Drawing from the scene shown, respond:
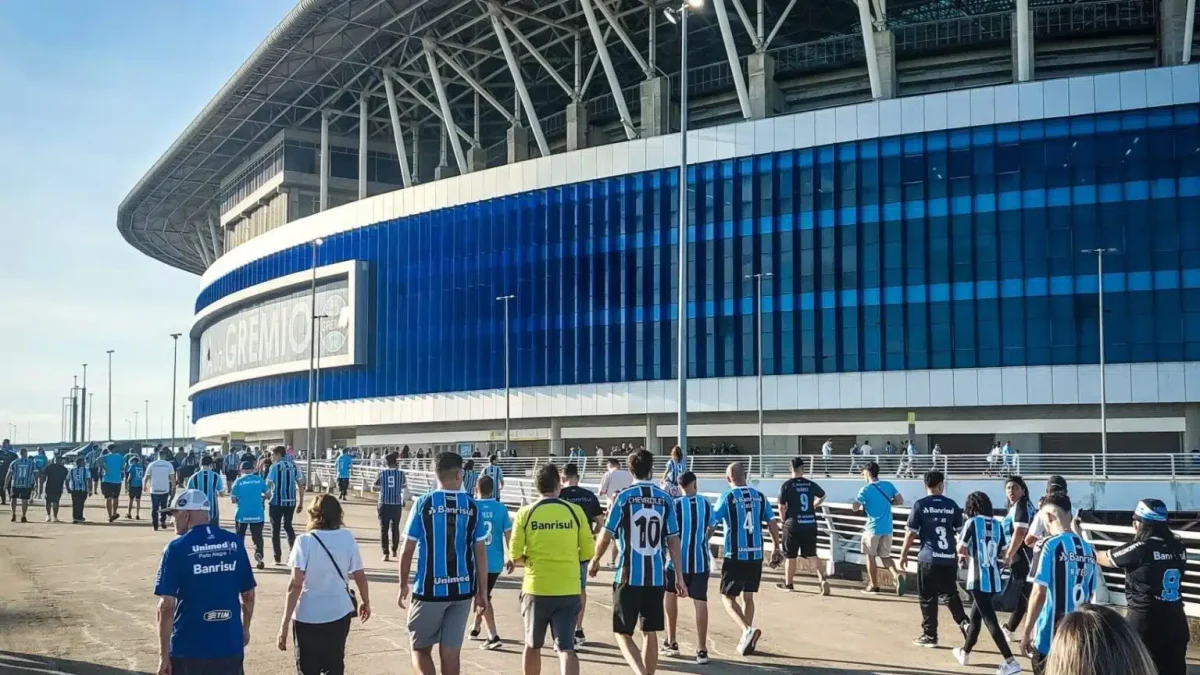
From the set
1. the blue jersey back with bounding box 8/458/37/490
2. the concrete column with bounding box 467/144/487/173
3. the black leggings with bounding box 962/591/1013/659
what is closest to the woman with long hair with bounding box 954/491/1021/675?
the black leggings with bounding box 962/591/1013/659

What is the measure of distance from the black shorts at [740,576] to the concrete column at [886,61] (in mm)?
40432

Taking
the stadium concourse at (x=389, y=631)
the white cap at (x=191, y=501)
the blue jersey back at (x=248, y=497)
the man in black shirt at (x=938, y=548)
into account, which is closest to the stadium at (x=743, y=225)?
the blue jersey back at (x=248, y=497)

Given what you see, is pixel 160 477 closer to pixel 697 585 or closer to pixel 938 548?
pixel 697 585

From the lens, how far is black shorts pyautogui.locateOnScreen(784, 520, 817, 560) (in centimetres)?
1600

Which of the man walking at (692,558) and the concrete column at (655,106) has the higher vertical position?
the concrete column at (655,106)

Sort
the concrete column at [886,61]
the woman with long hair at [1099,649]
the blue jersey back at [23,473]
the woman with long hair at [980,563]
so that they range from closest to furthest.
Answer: the woman with long hair at [1099,649] < the woman with long hair at [980,563] < the blue jersey back at [23,473] < the concrete column at [886,61]

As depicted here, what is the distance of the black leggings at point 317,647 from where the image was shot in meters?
7.74

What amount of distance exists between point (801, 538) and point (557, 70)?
55.8 meters

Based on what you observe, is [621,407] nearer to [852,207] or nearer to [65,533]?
[852,207]

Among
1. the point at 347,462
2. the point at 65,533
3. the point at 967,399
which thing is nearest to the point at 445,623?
the point at 65,533

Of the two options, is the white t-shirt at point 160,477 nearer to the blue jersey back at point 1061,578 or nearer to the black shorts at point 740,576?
the black shorts at point 740,576

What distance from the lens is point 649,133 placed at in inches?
2231

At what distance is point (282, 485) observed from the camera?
60.4 feet

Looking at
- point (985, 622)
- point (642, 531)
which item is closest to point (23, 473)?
point (642, 531)
